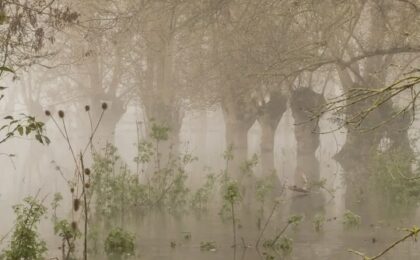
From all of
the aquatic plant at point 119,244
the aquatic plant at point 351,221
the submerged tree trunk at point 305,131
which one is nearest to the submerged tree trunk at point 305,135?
the submerged tree trunk at point 305,131

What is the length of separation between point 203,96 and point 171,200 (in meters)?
19.3

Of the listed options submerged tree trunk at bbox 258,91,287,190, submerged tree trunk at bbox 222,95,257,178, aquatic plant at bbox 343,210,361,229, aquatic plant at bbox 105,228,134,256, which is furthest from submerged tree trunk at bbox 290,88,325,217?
aquatic plant at bbox 105,228,134,256

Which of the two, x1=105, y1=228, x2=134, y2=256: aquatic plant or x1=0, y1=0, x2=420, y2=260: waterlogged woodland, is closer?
x1=0, y1=0, x2=420, y2=260: waterlogged woodland

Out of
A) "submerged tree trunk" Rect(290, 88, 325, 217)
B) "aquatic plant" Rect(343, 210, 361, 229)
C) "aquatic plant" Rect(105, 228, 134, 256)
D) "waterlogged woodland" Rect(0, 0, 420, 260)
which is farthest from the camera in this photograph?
"submerged tree trunk" Rect(290, 88, 325, 217)

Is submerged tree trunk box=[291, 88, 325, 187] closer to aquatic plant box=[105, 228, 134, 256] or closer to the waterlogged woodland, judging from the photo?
the waterlogged woodland

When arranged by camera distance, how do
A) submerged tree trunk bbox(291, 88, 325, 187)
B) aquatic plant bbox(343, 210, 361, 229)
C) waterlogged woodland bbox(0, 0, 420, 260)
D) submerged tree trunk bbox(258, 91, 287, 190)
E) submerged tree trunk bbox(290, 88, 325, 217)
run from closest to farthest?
waterlogged woodland bbox(0, 0, 420, 260) → aquatic plant bbox(343, 210, 361, 229) → submerged tree trunk bbox(290, 88, 325, 217) → submerged tree trunk bbox(291, 88, 325, 187) → submerged tree trunk bbox(258, 91, 287, 190)

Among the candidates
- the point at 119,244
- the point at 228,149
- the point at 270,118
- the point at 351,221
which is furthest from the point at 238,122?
the point at 119,244

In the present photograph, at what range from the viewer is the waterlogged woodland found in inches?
478

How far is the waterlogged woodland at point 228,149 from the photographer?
39.9ft

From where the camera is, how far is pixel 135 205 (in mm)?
18203

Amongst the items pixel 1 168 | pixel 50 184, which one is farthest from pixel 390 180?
pixel 1 168

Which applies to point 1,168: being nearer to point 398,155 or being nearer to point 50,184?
point 50,184

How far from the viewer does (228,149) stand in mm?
23000

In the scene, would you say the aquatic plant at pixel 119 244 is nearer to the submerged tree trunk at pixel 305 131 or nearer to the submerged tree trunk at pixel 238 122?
the submerged tree trunk at pixel 305 131
